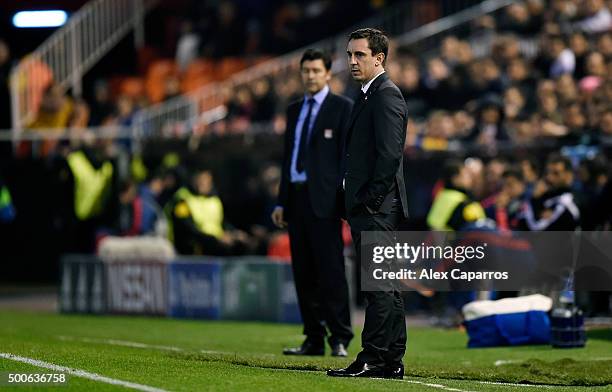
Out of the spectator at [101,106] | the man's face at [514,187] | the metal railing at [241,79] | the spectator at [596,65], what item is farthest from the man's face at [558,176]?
the spectator at [101,106]

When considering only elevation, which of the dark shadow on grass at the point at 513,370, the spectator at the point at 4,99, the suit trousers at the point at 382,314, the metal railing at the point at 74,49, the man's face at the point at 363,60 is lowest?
the dark shadow on grass at the point at 513,370

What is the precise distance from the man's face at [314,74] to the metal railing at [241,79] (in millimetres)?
12091

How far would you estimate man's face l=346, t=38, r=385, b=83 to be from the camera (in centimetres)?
1016

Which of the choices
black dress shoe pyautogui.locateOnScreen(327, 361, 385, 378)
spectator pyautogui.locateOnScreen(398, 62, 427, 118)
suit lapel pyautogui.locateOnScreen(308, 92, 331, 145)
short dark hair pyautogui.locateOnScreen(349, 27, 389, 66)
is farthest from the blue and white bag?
spectator pyautogui.locateOnScreen(398, 62, 427, 118)

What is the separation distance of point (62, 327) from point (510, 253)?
5161 mm

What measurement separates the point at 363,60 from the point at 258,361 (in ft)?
8.55

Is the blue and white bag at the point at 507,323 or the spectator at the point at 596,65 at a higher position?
the spectator at the point at 596,65

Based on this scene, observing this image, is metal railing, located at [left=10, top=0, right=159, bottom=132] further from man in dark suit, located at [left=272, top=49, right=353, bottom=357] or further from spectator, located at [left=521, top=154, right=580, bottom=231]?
man in dark suit, located at [left=272, top=49, right=353, bottom=357]

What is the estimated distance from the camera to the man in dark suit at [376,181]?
9.96 metres

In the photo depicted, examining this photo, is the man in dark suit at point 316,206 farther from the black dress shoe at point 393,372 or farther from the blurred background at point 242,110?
the blurred background at point 242,110

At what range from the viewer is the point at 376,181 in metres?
9.94

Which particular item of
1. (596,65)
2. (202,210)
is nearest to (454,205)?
(596,65)

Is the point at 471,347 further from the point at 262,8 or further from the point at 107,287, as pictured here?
the point at 262,8

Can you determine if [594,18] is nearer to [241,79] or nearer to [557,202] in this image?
[557,202]
